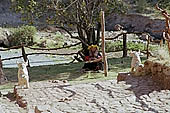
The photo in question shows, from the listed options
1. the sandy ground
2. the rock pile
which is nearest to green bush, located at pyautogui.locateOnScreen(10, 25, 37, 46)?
the sandy ground

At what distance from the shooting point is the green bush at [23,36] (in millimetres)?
17031

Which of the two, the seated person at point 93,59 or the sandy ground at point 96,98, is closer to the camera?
the sandy ground at point 96,98

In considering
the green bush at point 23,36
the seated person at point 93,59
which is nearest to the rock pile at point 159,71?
the seated person at point 93,59

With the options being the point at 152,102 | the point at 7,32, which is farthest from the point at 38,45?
the point at 152,102

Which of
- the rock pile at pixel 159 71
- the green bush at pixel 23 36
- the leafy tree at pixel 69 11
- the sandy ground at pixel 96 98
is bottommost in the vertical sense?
the sandy ground at pixel 96 98

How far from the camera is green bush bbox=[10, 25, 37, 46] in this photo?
1703 centimetres

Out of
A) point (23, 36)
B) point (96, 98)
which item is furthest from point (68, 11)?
point (23, 36)

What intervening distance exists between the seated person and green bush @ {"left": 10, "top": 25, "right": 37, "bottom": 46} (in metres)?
8.95

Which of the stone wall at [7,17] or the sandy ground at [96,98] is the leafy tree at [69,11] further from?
the stone wall at [7,17]

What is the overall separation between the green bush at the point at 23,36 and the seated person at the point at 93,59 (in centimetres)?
895

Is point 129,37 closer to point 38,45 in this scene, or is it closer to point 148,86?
point 38,45

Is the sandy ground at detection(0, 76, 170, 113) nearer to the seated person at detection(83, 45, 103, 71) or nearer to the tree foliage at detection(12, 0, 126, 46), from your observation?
the seated person at detection(83, 45, 103, 71)

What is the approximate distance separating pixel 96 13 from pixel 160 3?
3399 mm

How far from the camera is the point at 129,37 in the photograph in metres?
18.0
